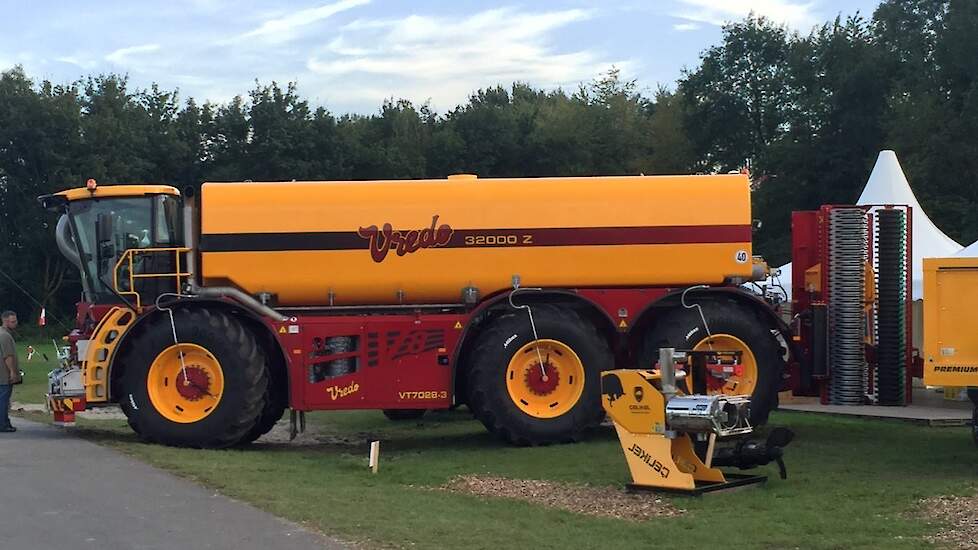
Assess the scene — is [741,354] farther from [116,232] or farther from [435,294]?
[116,232]

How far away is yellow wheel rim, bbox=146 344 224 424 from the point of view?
571 inches

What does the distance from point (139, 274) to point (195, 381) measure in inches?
62.7

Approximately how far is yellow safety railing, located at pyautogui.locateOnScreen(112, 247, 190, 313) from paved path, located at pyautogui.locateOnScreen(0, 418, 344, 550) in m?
2.41

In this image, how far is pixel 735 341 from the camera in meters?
14.7

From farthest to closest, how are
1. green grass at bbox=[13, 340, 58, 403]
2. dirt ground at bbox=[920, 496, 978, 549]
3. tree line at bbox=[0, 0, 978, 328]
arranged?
tree line at bbox=[0, 0, 978, 328], green grass at bbox=[13, 340, 58, 403], dirt ground at bbox=[920, 496, 978, 549]

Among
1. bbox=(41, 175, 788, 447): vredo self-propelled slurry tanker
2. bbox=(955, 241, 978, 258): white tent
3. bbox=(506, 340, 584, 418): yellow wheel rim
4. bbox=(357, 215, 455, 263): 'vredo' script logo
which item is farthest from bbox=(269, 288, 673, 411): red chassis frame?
bbox=(955, 241, 978, 258): white tent

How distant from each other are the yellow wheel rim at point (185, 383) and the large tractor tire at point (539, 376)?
3151 millimetres

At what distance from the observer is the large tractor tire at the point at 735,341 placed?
14.6m

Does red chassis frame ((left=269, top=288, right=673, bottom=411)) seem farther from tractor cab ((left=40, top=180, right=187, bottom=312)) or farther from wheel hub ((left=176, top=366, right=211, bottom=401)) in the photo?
tractor cab ((left=40, top=180, right=187, bottom=312))

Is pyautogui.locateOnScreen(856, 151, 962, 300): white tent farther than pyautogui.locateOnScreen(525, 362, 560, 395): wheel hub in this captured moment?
Yes

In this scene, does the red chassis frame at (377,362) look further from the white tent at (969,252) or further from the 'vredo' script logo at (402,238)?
the white tent at (969,252)

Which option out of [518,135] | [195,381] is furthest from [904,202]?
[518,135]

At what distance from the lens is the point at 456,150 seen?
57.6 meters

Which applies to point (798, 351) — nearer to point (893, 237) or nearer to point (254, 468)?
point (893, 237)
